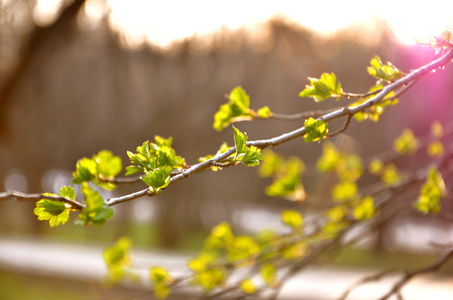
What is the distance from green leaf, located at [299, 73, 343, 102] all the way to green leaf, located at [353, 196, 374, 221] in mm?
974

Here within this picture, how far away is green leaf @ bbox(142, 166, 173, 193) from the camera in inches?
28.7

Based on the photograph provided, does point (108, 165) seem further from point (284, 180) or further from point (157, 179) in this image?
point (284, 180)

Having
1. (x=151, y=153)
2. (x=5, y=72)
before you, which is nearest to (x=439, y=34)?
(x=151, y=153)

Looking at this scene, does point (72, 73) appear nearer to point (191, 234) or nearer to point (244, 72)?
point (244, 72)

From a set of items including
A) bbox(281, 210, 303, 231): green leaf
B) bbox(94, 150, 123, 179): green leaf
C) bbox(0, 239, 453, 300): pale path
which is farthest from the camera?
bbox(0, 239, 453, 300): pale path

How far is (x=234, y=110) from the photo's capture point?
3.72ft

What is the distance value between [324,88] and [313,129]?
144 millimetres

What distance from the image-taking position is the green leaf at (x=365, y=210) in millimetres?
1818

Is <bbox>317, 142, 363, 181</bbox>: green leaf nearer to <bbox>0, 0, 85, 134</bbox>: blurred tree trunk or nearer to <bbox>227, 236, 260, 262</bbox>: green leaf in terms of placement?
<bbox>227, 236, 260, 262</bbox>: green leaf

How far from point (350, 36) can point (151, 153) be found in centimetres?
1060

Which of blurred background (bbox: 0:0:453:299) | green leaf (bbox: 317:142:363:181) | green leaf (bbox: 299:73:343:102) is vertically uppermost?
blurred background (bbox: 0:0:453:299)

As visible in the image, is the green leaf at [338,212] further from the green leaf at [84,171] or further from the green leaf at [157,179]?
the green leaf at [157,179]

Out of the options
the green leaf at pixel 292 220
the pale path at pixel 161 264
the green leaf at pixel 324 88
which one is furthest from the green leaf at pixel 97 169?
the pale path at pixel 161 264

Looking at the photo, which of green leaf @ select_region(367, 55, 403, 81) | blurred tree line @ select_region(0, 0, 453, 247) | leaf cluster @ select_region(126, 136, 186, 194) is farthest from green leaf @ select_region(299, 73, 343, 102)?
blurred tree line @ select_region(0, 0, 453, 247)
